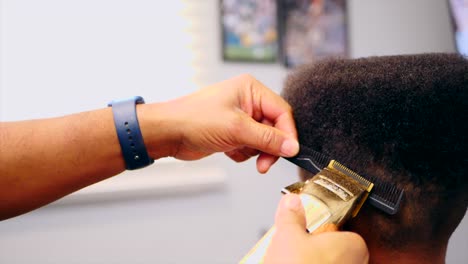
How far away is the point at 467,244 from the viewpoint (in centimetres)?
Answer: 172

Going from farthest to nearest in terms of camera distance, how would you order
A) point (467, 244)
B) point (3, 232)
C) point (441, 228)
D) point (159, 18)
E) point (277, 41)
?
point (467, 244), point (277, 41), point (159, 18), point (3, 232), point (441, 228)

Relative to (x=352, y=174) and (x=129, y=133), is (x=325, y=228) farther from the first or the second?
(x=129, y=133)

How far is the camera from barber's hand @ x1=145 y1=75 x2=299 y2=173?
31.8 inches

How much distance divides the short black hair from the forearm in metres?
0.49

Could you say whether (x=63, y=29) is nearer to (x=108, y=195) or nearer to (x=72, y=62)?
(x=72, y=62)

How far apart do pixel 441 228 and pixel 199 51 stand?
3.46ft

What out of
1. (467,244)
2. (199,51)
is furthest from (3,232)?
(467,244)

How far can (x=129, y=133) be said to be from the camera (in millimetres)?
863

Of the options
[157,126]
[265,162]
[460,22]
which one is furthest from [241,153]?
[460,22]

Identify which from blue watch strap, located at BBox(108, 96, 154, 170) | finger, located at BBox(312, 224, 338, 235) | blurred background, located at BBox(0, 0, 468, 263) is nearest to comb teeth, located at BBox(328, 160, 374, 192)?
finger, located at BBox(312, 224, 338, 235)

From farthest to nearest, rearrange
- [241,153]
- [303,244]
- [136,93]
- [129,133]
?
1. [136,93]
2. [241,153]
3. [129,133]
4. [303,244]

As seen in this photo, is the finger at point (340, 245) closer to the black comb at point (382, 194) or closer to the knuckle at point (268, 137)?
the black comb at point (382, 194)

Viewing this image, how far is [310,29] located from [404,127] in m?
1.09

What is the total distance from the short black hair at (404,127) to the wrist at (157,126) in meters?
0.33
